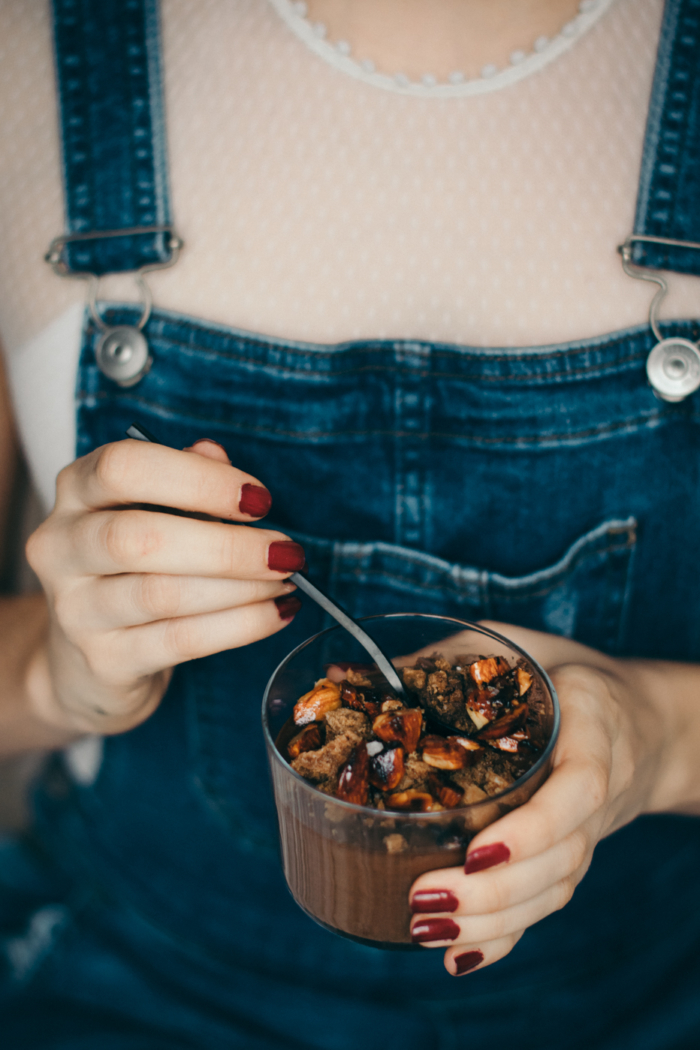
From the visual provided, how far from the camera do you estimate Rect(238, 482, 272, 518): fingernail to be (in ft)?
1.90

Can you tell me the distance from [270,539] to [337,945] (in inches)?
27.0

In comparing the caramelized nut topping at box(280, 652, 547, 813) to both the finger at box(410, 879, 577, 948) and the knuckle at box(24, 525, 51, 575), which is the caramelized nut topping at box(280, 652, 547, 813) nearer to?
the finger at box(410, 879, 577, 948)

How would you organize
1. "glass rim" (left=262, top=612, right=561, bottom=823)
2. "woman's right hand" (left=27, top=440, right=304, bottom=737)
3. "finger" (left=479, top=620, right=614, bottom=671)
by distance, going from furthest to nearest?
"finger" (left=479, top=620, right=614, bottom=671), "woman's right hand" (left=27, top=440, right=304, bottom=737), "glass rim" (left=262, top=612, right=561, bottom=823)

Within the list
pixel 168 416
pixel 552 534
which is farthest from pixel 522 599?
pixel 168 416

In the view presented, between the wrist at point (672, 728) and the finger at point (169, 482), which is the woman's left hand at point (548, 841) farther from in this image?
the finger at point (169, 482)

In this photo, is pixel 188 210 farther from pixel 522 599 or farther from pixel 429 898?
pixel 429 898

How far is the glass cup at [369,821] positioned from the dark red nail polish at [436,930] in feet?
0.04

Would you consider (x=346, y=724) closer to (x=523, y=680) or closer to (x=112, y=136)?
(x=523, y=680)

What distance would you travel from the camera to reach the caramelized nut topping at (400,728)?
53cm

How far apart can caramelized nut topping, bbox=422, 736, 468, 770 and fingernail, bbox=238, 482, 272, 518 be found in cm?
23

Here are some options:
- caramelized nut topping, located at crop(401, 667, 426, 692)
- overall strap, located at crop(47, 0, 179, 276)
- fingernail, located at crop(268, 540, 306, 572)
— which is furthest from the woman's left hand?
overall strap, located at crop(47, 0, 179, 276)

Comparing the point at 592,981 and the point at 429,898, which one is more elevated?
the point at 429,898

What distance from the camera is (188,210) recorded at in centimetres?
77

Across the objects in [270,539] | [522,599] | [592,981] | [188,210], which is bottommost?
[592,981]
